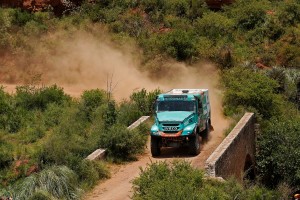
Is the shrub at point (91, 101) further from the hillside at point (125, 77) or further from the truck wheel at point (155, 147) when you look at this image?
the truck wheel at point (155, 147)

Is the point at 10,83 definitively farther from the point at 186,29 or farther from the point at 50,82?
the point at 186,29

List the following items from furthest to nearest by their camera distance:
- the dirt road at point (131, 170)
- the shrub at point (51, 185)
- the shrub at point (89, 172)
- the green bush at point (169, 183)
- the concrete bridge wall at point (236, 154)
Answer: the shrub at point (89, 172), the concrete bridge wall at point (236, 154), the dirt road at point (131, 170), the shrub at point (51, 185), the green bush at point (169, 183)

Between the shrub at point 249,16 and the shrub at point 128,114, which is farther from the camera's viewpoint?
the shrub at point 249,16

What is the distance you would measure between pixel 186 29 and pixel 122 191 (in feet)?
83.0

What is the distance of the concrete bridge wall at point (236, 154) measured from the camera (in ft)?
60.8

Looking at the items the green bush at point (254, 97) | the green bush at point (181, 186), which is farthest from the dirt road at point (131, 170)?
the green bush at point (254, 97)

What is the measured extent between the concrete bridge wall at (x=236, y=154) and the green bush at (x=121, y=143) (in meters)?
3.32

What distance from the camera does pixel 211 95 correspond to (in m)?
32.7

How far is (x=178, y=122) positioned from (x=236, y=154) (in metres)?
2.69

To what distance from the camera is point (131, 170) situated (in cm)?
2048

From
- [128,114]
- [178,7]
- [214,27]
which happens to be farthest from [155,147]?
[178,7]

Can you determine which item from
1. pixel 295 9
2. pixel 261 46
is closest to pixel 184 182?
pixel 261 46

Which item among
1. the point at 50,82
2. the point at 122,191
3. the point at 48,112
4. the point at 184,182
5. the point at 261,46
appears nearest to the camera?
the point at 184,182

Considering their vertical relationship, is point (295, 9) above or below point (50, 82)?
above
